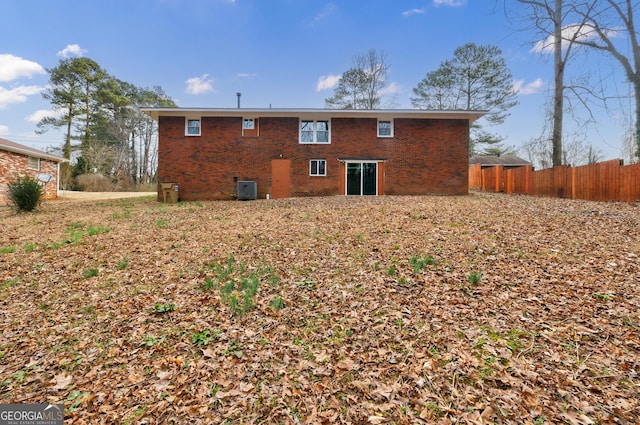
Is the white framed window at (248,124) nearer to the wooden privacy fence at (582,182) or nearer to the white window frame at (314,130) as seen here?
the white window frame at (314,130)

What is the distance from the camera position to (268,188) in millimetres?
16500

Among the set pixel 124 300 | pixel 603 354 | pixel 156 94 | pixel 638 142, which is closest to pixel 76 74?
pixel 156 94

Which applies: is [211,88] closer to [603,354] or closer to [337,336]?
[337,336]

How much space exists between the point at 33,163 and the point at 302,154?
18.2 metres

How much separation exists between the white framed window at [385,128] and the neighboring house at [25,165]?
1769 centimetres

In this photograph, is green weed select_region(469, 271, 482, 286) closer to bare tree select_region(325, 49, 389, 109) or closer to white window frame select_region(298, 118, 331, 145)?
white window frame select_region(298, 118, 331, 145)

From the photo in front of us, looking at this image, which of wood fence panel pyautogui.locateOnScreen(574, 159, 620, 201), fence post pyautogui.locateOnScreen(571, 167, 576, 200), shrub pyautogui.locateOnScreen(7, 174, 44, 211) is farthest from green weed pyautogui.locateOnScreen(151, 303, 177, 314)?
fence post pyautogui.locateOnScreen(571, 167, 576, 200)

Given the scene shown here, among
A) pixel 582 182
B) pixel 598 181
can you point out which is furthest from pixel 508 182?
pixel 598 181

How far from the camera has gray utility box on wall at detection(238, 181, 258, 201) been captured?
51.9 ft

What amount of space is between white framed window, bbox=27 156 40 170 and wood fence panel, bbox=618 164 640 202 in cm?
3101

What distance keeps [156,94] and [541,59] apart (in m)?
35.1

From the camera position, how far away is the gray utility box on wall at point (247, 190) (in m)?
15.8

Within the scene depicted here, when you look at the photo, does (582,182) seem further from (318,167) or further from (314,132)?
(314,132)

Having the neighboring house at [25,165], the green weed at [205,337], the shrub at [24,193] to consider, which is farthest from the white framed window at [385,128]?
the neighboring house at [25,165]
